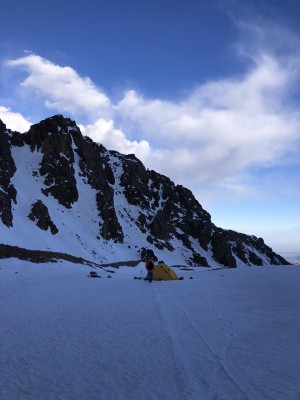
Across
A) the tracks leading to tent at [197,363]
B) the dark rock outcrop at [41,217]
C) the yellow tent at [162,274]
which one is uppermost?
the dark rock outcrop at [41,217]

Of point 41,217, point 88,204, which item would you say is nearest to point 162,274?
point 41,217

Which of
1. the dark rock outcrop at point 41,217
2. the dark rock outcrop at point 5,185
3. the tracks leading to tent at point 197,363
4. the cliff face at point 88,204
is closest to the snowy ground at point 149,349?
the tracks leading to tent at point 197,363

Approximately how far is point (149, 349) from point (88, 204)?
266 feet

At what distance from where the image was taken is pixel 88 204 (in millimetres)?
87000

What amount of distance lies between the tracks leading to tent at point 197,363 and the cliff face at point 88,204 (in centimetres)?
4349

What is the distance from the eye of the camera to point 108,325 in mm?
9797

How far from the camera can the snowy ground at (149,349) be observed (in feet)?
17.4

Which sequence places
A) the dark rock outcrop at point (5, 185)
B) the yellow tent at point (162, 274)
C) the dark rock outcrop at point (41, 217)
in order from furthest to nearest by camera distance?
the dark rock outcrop at point (41, 217), the dark rock outcrop at point (5, 185), the yellow tent at point (162, 274)

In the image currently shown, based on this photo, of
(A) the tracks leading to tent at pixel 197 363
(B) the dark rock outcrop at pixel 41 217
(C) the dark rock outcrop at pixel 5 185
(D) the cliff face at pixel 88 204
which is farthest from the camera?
(D) the cliff face at pixel 88 204

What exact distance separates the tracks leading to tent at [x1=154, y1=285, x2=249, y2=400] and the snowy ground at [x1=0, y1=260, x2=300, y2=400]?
0.02 m

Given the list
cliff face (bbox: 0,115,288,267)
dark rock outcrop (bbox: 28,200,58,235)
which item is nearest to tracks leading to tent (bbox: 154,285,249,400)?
cliff face (bbox: 0,115,288,267)

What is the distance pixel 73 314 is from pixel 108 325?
2197mm

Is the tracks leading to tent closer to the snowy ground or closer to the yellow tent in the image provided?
the snowy ground

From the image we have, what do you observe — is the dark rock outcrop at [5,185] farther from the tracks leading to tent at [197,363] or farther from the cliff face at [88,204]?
the tracks leading to tent at [197,363]
